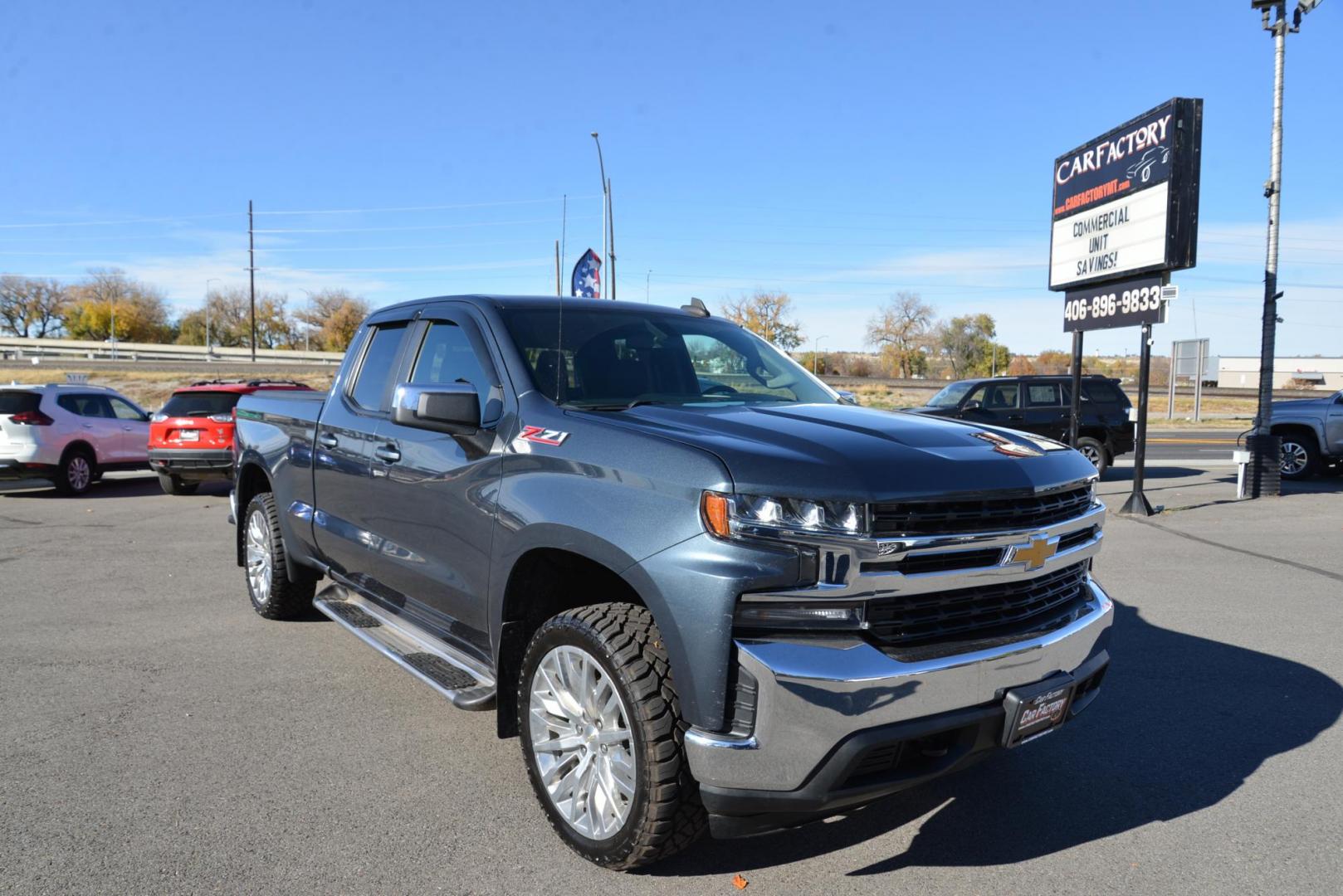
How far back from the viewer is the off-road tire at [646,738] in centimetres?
278

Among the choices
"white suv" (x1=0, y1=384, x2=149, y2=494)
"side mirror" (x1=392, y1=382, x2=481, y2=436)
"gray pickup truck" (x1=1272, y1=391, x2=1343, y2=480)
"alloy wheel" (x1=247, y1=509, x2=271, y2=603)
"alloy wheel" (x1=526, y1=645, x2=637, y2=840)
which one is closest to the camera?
"alloy wheel" (x1=526, y1=645, x2=637, y2=840)

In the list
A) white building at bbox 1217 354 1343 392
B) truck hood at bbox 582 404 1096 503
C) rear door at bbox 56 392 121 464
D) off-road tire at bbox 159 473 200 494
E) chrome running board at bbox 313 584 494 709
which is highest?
white building at bbox 1217 354 1343 392

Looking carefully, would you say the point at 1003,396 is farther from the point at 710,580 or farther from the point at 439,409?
the point at 710,580

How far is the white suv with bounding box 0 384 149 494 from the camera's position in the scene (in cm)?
1234

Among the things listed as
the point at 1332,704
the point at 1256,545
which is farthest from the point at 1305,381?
the point at 1332,704

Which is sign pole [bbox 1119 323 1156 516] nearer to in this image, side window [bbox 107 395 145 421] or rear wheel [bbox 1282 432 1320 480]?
rear wheel [bbox 1282 432 1320 480]

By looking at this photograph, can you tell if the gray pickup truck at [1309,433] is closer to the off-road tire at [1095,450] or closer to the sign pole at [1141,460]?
the off-road tire at [1095,450]

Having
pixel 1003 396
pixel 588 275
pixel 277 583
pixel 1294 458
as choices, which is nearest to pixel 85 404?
pixel 588 275

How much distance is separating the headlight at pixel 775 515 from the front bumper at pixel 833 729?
31cm

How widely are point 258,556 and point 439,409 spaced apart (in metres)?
3.40

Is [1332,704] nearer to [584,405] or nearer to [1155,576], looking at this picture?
[1155,576]

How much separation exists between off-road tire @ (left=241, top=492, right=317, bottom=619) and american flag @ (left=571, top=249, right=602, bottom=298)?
12439mm

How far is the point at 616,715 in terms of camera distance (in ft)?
9.76

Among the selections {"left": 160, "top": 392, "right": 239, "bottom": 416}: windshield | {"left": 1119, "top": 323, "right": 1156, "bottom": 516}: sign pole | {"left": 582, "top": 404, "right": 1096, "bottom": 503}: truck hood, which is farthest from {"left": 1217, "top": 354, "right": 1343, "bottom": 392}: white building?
{"left": 582, "top": 404, "right": 1096, "bottom": 503}: truck hood
